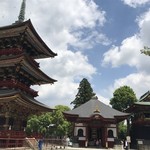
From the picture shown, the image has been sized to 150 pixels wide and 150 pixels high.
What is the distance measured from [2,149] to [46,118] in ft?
163

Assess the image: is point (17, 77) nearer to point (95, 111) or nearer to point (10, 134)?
point (10, 134)

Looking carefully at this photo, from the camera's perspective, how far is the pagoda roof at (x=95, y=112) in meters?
43.2

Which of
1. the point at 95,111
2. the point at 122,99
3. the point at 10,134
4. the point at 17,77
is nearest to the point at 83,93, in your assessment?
the point at 122,99

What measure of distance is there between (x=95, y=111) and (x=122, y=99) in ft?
100

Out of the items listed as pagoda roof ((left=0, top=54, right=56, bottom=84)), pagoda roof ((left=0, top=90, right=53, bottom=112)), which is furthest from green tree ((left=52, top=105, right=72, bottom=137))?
pagoda roof ((left=0, top=90, right=53, bottom=112))

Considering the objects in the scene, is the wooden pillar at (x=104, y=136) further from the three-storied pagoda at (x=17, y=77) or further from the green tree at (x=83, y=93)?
the green tree at (x=83, y=93)

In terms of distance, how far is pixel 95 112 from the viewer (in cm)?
4325

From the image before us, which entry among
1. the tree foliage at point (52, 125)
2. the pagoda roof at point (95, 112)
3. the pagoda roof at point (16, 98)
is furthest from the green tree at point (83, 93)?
the pagoda roof at point (16, 98)

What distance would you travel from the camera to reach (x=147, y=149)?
41.8m

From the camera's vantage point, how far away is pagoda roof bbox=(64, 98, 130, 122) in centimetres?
4325

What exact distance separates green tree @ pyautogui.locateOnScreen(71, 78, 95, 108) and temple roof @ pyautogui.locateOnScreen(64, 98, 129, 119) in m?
23.3

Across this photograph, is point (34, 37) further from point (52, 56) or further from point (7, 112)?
point (7, 112)

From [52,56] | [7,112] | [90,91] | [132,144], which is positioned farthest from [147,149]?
[90,91]

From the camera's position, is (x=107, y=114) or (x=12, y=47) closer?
(x=12, y=47)
